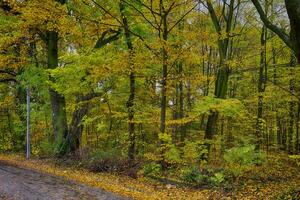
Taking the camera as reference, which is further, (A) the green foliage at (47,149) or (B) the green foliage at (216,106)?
(A) the green foliage at (47,149)

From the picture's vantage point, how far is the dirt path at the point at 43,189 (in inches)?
380

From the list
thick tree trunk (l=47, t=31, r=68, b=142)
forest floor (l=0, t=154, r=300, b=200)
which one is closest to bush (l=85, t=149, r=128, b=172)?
forest floor (l=0, t=154, r=300, b=200)

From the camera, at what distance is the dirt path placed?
9.65 metres

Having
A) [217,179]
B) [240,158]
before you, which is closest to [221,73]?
[240,158]

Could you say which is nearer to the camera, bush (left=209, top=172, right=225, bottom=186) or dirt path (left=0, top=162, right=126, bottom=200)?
Answer: dirt path (left=0, top=162, right=126, bottom=200)

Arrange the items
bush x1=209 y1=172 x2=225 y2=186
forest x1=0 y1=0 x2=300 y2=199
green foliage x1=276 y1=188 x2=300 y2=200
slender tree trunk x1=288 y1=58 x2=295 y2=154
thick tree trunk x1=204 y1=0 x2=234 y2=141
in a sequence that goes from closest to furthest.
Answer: green foliage x1=276 y1=188 x2=300 y2=200
bush x1=209 y1=172 x2=225 y2=186
forest x1=0 y1=0 x2=300 y2=199
thick tree trunk x1=204 y1=0 x2=234 y2=141
slender tree trunk x1=288 y1=58 x2=295 y2=154

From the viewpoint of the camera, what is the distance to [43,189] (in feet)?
34.8

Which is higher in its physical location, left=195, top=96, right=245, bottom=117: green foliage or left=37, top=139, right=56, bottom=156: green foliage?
left=195, top=96, right=245, bottom=117: green foliage

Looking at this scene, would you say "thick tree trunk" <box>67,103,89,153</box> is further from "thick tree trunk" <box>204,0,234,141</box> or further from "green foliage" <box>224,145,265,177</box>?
"green foliage" <box>224,145,265,177</box>

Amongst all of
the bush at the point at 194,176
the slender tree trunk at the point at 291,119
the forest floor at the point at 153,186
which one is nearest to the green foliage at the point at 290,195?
the forest floor at the point at 153,186

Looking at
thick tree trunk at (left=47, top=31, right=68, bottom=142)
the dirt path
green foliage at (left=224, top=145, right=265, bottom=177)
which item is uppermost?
thick tree trunk at (left=47, top=31, right=68, bottom=142)

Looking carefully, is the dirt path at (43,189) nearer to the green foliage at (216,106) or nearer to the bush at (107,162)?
the bush at (107,162)

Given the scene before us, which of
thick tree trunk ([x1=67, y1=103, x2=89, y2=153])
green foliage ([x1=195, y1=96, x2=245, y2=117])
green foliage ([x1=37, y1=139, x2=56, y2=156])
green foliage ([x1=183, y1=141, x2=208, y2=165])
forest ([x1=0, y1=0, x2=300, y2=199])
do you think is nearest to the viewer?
forest ([x1=0, y1=0, x2=300, y2=199])

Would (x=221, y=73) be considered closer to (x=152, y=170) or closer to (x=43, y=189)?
(x=152, y=170)
